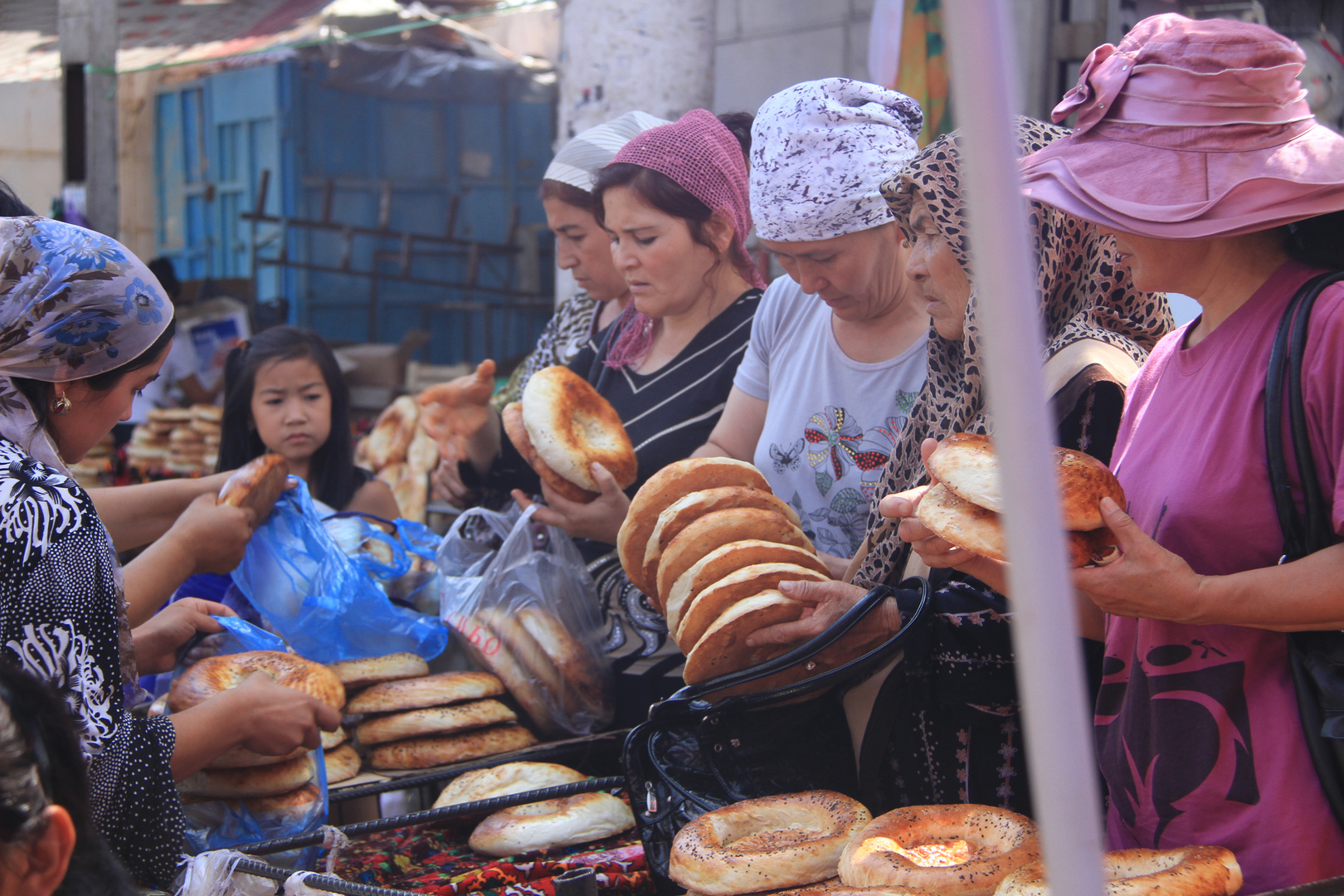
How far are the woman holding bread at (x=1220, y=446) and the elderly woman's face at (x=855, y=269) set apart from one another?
0.86 m

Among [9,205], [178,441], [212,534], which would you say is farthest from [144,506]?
[178,441]

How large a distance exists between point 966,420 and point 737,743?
74cm

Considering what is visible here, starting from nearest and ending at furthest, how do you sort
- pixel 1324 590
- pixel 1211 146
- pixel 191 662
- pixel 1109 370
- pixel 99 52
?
pixel 1324 590 < pixel 1211 146 < pixel 1109 370 < pixel 191 662 < pixel 99 52

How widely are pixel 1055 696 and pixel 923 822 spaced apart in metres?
0.98

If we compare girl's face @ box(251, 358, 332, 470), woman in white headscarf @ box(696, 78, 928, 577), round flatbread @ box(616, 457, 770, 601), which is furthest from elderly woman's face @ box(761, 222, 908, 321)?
girl's face @ box(251, 358, 332, 470)

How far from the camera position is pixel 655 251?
10.1 feet

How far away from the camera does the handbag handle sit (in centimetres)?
179

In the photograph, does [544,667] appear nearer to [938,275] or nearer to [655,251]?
[655,251]

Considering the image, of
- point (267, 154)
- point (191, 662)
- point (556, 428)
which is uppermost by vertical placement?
point (267, 154)

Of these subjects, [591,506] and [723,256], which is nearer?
[591,506]

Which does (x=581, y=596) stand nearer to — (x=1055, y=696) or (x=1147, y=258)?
(x=1147, y=258)

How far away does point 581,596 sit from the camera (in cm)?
291

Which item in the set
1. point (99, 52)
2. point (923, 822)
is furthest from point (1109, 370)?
point (99, 52)

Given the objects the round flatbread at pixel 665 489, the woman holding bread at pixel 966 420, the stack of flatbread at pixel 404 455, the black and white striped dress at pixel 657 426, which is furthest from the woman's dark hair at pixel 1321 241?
the stack of flatbread at pixel 404 455
